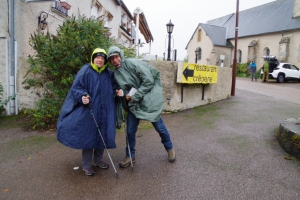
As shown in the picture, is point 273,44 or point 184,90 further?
point 273,44

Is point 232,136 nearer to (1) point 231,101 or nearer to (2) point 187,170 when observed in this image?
(2) point 187,170

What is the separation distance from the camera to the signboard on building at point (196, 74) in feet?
22.5

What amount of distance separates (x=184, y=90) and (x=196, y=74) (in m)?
0.66

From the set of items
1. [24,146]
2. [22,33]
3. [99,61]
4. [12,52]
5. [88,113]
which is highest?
[22,33]

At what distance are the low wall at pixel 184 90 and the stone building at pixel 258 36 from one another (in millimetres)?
12591

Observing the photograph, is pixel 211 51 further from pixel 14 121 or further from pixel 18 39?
pixel 14 121

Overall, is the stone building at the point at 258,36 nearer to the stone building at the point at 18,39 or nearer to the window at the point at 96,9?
the window at the point at 96,9

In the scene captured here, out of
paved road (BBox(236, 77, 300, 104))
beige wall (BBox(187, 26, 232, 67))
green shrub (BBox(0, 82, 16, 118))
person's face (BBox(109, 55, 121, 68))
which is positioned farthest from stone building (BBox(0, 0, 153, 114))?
beige wall (BBox(187, 26, 232, 67))

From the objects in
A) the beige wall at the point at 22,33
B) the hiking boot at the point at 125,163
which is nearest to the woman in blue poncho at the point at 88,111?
the hiking boot at the point at 125,163

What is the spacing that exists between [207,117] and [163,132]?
10.9 feet

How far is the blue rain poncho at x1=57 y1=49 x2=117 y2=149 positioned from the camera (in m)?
3.01

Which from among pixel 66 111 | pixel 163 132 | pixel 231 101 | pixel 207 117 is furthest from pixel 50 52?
pixel 231 101

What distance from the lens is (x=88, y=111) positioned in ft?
10.1

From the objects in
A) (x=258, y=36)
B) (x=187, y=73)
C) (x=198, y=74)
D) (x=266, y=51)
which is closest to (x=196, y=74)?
(x=198, y=74)
